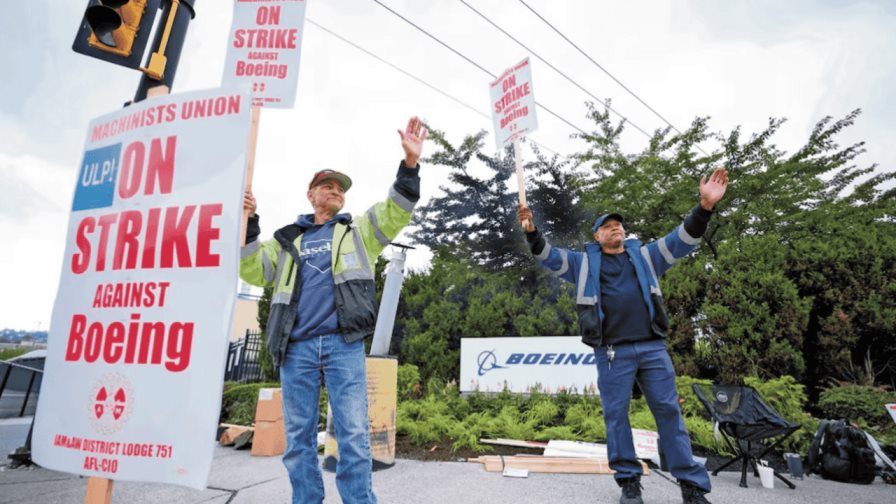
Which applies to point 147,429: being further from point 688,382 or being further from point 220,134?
point 688,382

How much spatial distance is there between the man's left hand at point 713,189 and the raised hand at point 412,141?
2046mm

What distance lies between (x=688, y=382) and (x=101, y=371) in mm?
6576

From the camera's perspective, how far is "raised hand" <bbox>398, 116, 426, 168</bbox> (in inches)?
102

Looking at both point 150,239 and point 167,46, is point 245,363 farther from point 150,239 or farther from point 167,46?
point 150,239

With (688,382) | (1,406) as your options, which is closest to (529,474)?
(688,382)

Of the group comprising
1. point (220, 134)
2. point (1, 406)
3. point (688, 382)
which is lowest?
point (1, 406)

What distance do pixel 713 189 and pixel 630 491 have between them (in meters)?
2.17

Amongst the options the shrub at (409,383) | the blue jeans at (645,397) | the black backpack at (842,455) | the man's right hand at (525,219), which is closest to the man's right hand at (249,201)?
the man's right hand at (525,219)

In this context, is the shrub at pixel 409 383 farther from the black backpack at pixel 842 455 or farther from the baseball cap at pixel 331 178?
the baseball cap at pixel 331 178

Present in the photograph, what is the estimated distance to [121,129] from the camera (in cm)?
181

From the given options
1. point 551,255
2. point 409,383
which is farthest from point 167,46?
point 409,383

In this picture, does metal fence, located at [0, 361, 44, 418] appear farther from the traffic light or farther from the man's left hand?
the man's left hand

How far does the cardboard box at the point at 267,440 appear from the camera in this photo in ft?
16.5

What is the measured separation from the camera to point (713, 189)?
324 centimetres
